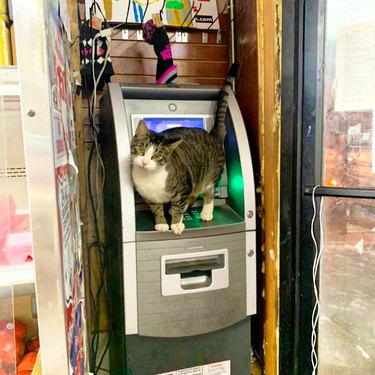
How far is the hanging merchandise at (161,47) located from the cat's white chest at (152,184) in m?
0.46

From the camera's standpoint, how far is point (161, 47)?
145cm

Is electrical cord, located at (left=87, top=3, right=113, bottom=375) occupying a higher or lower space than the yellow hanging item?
lower

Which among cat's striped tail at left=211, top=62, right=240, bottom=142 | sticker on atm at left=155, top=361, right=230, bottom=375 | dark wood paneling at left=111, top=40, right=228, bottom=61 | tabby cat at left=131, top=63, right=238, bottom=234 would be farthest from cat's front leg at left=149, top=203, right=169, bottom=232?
dark wood paneling at left=111, top=40, right=228, bottom=61

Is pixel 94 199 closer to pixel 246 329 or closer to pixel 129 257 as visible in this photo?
pixel 129 257

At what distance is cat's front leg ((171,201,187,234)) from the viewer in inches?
46.6

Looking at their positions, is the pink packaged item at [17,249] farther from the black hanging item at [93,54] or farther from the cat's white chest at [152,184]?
the black hanging item at [93,54]

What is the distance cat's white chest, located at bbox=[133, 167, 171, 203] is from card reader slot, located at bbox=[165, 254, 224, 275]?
22cm

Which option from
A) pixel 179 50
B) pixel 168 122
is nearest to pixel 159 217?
pixel 168 122

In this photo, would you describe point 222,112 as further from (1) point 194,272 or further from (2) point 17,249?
(2) point 17,249

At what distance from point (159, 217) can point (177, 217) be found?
0.06 metres

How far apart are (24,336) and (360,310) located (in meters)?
1.12

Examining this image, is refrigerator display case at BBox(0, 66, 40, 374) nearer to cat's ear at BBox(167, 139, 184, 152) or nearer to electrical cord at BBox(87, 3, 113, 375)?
cat's ear at BBox(167, 139, 184, 152)

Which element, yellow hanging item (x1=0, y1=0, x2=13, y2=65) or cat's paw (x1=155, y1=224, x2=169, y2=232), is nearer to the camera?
yellow hanging item (x1=0, y1=0, x2=13, y2=65)

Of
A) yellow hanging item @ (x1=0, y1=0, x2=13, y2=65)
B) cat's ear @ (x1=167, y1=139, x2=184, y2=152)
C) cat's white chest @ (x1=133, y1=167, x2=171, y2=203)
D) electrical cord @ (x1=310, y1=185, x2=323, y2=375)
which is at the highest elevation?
yellow hanging item @ (x1=0, y1=0, x2=13, y2=65)
